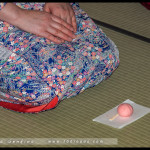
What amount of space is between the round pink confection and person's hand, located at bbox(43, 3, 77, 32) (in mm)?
486

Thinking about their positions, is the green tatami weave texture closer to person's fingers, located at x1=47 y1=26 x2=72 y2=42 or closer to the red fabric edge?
the red fabric edge

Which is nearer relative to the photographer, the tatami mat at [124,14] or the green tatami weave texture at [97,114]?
the green tatami weave texture at [97,114]

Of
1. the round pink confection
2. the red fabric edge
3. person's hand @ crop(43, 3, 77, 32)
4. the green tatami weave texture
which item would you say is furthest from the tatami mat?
the red fabric edge

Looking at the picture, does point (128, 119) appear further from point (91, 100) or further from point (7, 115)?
point (7, 115)

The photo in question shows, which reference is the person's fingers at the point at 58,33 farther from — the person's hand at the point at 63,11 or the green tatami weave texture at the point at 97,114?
the green tatami weave texture at the point at 97,114

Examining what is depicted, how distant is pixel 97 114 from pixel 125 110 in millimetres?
145

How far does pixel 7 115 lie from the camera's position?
2074 mm

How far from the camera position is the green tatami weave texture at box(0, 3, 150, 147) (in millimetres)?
1916

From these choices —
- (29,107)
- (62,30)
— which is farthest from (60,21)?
(29,107)

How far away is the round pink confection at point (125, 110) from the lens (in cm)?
198

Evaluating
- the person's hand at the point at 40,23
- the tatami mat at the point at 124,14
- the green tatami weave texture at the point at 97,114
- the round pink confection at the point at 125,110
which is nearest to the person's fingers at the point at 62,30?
the person's hand at the point at 40,23

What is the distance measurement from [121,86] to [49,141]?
548 millimetres

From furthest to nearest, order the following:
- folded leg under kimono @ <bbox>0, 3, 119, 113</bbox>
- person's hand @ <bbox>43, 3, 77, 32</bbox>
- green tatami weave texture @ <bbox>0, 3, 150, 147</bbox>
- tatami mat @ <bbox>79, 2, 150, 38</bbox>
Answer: tatami mat @ <bbox>79, 2, 150, 38</bbox> < person's hand @ <bbox>43, 3, 77, 32</bbox> < folded leg under kimono @ <bbox>0, 3, 119, 113</bbox> < green tatami weave texture @ <bbox>0, 3, 150, 147</bbox>

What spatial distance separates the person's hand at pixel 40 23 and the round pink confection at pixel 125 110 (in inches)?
17.4
